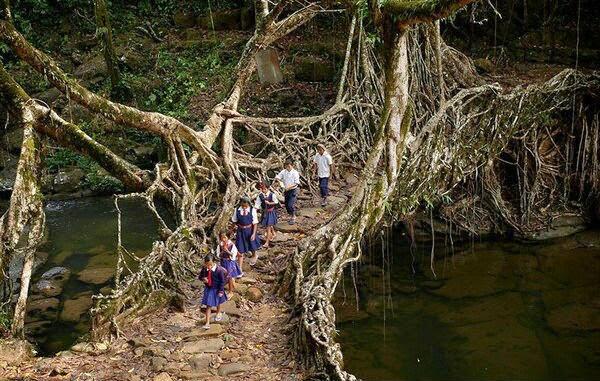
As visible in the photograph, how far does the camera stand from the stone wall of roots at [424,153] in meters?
7.30

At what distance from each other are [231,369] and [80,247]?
7.94 meters

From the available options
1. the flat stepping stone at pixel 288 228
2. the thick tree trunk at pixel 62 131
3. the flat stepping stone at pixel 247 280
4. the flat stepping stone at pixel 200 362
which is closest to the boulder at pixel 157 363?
the flat stepping stone at pixel 200 362

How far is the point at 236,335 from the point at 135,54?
1568 centimetres

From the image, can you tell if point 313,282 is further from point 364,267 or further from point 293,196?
point 364,267

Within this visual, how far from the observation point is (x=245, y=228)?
9.03 m

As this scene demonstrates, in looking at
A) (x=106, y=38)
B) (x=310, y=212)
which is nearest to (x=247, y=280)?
(x=310, y=212)

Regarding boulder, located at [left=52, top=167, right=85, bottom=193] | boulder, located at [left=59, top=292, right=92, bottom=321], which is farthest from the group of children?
boulder, located at [left=52, top=167, right=85, bottom=193]

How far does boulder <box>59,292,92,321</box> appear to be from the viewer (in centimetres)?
1036

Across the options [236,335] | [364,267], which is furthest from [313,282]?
[364,267]

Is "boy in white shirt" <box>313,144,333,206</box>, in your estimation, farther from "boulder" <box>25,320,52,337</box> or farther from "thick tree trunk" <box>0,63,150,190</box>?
"boulder" <box>25,320,52,337</box>

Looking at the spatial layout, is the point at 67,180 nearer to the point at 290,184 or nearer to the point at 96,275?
the point at 96,275

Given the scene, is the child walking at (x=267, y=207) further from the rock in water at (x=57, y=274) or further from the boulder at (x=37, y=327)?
Result: the rock in water at (x=57, y=274)

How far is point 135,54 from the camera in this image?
68.8ft

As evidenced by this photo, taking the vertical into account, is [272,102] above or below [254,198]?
above
